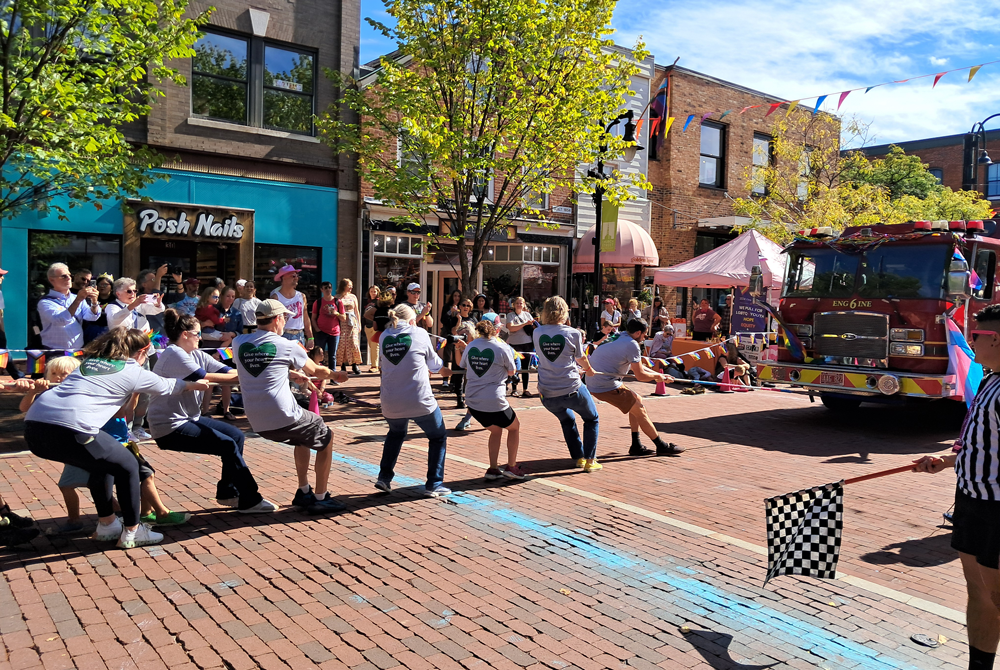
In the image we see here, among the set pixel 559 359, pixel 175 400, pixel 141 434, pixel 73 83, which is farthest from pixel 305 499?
pixel 73 83

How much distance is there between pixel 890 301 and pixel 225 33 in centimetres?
1376

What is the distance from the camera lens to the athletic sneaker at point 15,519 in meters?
5.48

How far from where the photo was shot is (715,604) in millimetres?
4711

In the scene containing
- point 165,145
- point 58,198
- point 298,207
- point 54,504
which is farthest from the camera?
point 298,207

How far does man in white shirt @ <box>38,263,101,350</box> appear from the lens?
8.94 m

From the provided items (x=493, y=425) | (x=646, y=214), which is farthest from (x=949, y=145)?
(x=493, y=425)

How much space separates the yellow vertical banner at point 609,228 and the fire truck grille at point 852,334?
882 cm

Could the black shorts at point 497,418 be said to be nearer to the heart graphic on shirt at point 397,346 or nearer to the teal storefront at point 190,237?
the heart graphic on shirt at point 397,346

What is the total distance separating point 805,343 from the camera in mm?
11867

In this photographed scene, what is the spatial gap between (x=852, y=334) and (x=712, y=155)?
1730 centimetres

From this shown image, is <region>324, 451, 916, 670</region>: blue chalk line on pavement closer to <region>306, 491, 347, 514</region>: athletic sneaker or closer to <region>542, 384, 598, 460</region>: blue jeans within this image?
<region>306, 491, 347, 514</region>: athletic sneaker

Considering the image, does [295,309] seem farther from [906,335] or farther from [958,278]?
[958,278]

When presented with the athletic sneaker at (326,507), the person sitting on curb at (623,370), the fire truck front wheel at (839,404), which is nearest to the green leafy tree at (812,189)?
the fire truck front wheel at (839,404)

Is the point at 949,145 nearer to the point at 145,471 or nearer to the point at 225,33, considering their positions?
the point at 225,33
